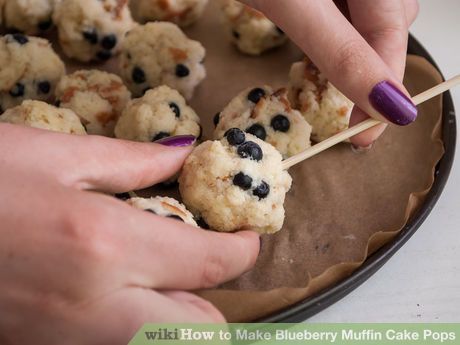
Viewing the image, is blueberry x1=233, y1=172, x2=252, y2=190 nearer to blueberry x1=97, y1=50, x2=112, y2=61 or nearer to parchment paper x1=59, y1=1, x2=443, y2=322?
parchment paper x1=59, y1=1, x2=443, y2=322

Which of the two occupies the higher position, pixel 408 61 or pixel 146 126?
pixel 408 61

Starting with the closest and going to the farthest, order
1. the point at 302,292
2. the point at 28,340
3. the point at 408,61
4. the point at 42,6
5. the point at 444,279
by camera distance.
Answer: the point at 28,340, the point at 302,292, the point at 444,279, the point at 408,61, the point at 42,6

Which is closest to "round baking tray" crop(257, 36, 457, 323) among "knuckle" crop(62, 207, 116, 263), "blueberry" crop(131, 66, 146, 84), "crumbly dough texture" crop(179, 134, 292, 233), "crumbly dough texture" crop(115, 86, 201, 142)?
"crumbly dough texture" crop(179, 134, 292, 233)

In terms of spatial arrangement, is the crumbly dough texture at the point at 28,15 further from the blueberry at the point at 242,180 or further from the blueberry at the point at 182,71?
the blueberry at the point at 242,180

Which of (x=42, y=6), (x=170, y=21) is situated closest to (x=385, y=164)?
(x=170, y=21)

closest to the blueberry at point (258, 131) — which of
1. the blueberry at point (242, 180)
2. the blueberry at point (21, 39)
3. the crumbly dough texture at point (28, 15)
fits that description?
the blueberry at point (242, 180)

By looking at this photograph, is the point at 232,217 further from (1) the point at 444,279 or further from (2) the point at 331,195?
Answer: (1) the point at 444,279
